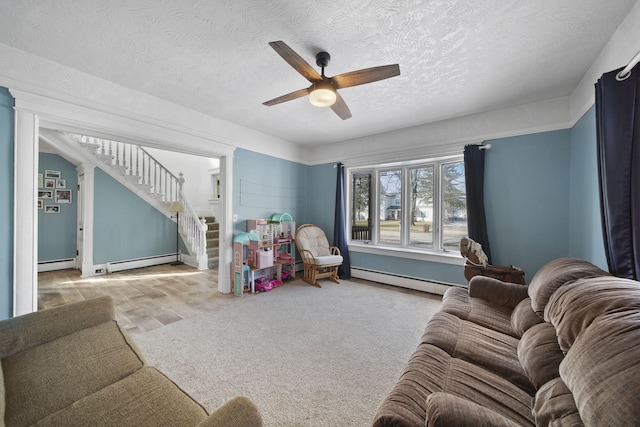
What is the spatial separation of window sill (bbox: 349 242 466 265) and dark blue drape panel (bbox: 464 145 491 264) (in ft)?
1.43

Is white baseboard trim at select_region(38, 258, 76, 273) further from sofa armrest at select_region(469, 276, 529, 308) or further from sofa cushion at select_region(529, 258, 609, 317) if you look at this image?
sofa cushion at select_region(529, 258, 609, 317)

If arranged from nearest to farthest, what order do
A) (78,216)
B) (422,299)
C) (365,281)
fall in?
(422,299) → (365,281) → (78,216)

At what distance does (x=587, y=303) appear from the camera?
1146 mm

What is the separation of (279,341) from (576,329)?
216cm

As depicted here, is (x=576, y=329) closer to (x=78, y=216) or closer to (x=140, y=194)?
(x=140, y=194)

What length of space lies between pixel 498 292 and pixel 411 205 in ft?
7.20

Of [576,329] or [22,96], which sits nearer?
[576,329]

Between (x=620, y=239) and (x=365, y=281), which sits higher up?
(x=620, y=239)

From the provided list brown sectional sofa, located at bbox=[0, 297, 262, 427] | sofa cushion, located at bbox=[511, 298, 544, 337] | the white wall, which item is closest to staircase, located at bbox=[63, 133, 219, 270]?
the white wall

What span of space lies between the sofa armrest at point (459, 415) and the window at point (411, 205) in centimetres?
317

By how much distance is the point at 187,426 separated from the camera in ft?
3.04

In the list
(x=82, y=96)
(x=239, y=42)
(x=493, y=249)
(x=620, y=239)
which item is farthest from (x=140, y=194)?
(x=620, y=239)

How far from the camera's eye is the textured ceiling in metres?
1.63

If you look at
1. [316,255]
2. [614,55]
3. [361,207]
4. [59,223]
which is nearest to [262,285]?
[316,255]
